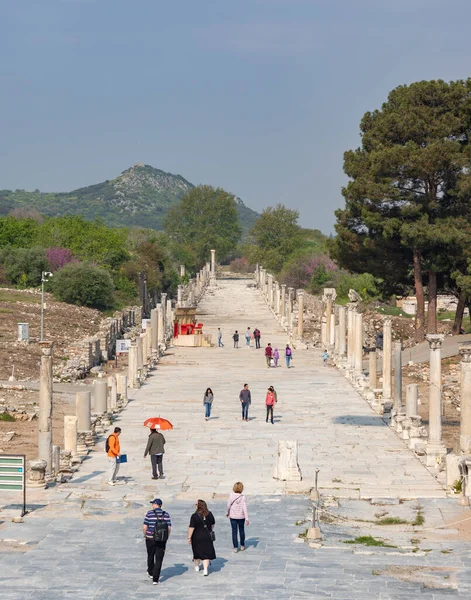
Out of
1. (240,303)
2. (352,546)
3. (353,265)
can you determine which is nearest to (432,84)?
(353,265)

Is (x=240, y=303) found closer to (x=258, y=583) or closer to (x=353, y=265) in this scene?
(x=353, y=265)

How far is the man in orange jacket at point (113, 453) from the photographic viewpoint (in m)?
22.5

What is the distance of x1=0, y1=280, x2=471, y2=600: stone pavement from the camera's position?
15.9 meters

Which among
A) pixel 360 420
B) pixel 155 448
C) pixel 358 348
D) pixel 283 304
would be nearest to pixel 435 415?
pixel 155 448

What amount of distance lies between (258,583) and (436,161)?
119ft

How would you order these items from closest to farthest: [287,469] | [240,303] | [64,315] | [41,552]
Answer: [41,552] < [287,469] < [64,315] < [240,303]

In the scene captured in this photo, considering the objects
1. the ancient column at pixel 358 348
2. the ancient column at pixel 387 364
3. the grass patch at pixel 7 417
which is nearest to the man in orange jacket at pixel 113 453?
the grass patch at pixel 7 417

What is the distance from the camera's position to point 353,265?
5609 centimetres

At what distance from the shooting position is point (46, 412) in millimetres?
22891

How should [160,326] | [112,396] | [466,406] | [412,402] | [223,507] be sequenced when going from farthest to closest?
[160,326], [112,396], [412,402], [466,406], [223,507]

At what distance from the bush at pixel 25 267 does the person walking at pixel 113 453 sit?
5723cm

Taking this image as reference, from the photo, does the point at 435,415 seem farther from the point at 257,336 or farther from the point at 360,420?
the point at 257,336

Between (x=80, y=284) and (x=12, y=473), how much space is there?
174ft

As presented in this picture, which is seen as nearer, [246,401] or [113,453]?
[113,453]
